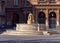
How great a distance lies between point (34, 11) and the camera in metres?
63.9

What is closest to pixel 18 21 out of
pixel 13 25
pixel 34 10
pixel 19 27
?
pixel 13 25

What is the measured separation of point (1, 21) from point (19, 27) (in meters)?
28.7

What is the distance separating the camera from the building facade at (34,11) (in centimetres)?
6359

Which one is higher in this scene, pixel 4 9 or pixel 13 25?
pixel 4 9

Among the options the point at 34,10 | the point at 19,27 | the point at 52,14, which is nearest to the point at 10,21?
the point at 34,10

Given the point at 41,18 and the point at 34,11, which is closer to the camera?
the point at 34,11

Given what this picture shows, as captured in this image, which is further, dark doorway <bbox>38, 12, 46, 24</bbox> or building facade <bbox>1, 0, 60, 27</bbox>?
dark doorway <bbox>38, 12, 46, 24</bbox>

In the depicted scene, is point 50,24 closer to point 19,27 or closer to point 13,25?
point 13,25

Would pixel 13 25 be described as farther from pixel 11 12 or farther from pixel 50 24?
pixel 50 24

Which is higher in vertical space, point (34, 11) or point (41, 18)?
point (34, 11)

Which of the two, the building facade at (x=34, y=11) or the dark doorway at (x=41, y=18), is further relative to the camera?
the dark doorway at (x=41, y=18)

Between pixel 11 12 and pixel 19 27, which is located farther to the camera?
pixel 11 12

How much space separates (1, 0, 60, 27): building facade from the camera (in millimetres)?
63594

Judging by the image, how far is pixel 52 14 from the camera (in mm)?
65625
